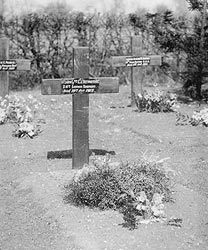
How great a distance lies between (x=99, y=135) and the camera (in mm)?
9367

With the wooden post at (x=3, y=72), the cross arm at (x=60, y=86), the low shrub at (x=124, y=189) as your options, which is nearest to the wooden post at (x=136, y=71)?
the wooden post at (x=3, y=72)

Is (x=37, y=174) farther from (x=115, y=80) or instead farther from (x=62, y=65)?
(x=62, y=65)

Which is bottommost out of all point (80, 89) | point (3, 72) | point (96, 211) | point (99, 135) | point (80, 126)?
point (99, 135)

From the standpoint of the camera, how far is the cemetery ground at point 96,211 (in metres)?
4.95

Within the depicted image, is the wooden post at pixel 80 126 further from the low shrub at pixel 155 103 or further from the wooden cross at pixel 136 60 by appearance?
the wooden cross at pixel 136 60

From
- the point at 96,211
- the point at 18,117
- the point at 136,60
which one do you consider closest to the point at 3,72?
the point at 18,117

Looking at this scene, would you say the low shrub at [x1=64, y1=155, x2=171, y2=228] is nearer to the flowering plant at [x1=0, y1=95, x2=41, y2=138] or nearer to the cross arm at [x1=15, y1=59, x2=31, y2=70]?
the flowering plant at [x1=0, y1=95, x2=41, y2=138]

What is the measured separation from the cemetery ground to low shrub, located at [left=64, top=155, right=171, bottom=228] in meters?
0.10

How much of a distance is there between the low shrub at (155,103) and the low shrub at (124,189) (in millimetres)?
5154

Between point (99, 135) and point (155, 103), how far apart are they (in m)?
2.03

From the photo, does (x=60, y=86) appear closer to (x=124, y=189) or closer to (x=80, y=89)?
(x=80, y=89)

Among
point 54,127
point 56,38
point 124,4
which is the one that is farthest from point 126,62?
point 124,4

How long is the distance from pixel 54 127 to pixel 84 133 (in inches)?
122

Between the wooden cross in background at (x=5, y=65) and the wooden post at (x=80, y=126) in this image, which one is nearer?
the wooden post at (x=80, y=126)
